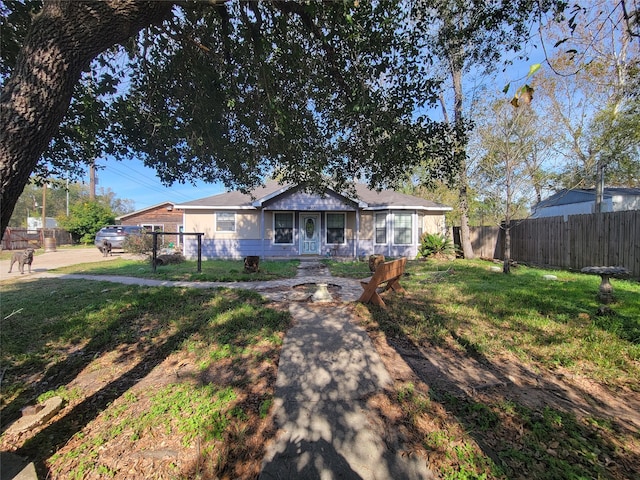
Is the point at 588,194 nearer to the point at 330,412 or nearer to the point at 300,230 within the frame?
the point at 300,230

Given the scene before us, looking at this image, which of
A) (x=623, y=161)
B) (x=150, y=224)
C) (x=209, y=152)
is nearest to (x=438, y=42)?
(x=209, y=152)

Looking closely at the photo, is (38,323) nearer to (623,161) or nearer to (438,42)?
(438,42)

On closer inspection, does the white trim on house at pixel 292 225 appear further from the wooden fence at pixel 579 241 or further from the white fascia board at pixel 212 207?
the wooden fence at pixel 579 241

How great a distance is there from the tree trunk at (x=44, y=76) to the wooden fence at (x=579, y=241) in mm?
11195

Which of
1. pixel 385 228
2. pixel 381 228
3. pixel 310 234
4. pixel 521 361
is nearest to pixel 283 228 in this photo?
pixel 310 234

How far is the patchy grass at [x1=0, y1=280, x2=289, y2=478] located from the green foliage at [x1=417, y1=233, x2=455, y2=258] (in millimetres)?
11439

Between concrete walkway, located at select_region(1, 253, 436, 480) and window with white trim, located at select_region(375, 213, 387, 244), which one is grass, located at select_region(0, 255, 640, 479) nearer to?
concrete walkway, located at select_region(1, 253, 436, 480)

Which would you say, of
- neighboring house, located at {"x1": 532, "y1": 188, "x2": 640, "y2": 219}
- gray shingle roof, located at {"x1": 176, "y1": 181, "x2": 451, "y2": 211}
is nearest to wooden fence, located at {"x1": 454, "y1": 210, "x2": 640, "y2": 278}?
gray shingle roof, located at {"x1": 176, "y1": 181, "x2": 451, "y2": 211}

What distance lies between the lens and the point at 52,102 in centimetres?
204

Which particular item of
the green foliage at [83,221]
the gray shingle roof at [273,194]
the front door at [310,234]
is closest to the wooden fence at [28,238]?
the green foliage at [83,221]

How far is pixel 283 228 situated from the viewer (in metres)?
15.9

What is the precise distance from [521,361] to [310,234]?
1286cm

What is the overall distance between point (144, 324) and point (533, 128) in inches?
435

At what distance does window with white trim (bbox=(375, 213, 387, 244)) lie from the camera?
16.1 meters
